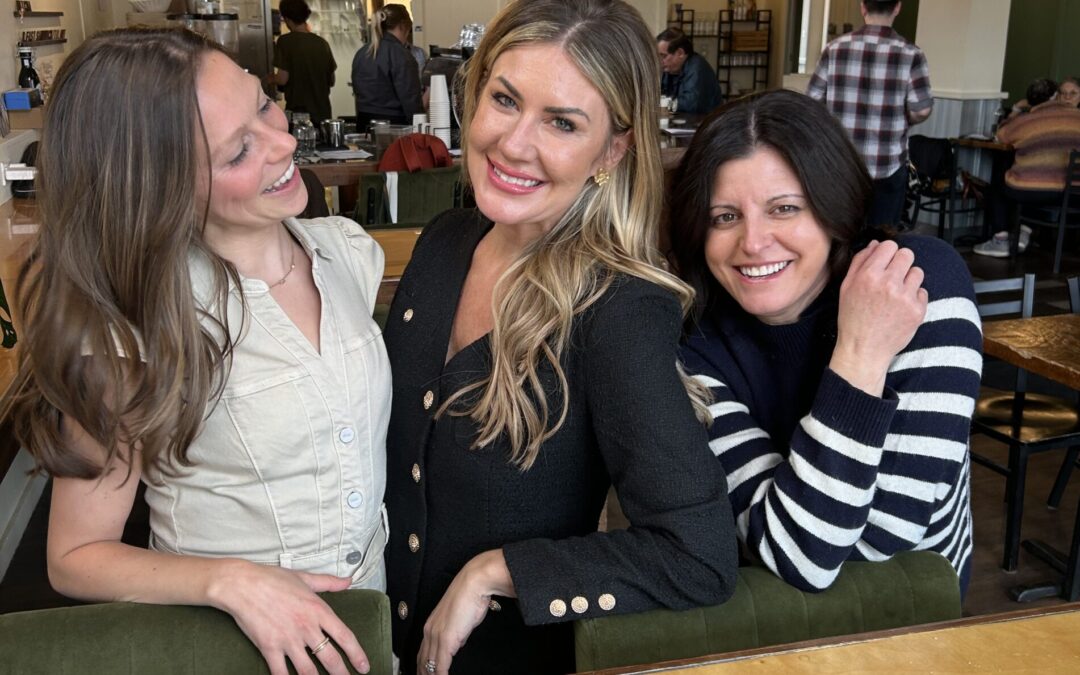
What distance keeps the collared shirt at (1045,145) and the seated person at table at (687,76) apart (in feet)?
7.17

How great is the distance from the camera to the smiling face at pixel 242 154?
1.14m

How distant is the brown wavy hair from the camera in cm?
109

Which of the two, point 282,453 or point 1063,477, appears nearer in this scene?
point 282,453

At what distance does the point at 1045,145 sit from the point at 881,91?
174 cm

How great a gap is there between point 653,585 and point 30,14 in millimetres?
4874

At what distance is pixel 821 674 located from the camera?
3.31 feet

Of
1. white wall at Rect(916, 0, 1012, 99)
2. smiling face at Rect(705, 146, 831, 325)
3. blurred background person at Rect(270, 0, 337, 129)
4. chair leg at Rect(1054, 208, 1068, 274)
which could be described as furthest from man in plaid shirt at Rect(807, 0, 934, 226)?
smiling face at Rect(705, 146, 831, 325)

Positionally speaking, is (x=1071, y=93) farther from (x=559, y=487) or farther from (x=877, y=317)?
(x=559, y=487)

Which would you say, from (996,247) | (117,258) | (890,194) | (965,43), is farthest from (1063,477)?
(965,43)

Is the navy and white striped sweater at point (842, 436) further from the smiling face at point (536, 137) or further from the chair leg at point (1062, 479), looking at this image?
the chair leg at point (1062, 479)

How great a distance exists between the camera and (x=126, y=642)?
3.50 ft

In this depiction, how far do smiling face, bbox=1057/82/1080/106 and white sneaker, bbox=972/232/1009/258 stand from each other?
1.06 m

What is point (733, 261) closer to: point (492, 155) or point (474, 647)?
point (492, 155)

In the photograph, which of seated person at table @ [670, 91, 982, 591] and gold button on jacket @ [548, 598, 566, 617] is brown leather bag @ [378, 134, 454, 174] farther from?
gold button on jacket @ [548, 598, 566, 617]
